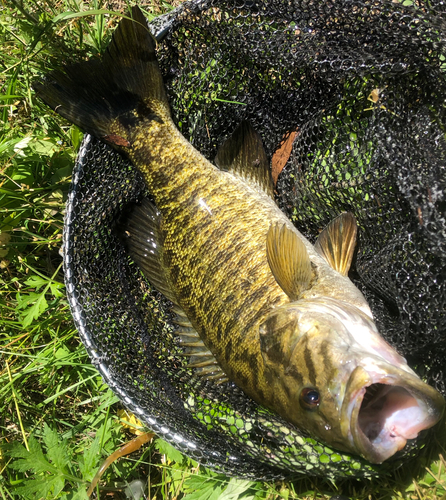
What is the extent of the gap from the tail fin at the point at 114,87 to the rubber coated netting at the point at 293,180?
0.59 feet

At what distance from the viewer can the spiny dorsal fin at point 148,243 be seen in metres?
2.79

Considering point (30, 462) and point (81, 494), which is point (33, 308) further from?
point (81, 494)

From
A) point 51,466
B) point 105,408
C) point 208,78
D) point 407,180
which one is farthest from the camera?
point 105,408

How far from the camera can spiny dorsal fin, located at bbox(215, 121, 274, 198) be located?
2.85 m

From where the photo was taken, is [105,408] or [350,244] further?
[105,408]

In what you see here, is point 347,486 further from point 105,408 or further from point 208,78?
point 208,78

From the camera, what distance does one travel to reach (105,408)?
10.3ft

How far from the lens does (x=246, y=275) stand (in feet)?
7.79

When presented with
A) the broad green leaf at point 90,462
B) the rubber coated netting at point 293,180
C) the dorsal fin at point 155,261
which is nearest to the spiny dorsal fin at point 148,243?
the dorsal fin at point 155,261

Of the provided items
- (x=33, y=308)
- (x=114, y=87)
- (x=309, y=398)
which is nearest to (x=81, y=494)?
(x=33, y=308)

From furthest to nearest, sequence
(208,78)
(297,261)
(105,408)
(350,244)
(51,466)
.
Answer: (105,408), (208,78), (51,466), (350,244), (297,261)

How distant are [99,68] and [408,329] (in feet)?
7.30

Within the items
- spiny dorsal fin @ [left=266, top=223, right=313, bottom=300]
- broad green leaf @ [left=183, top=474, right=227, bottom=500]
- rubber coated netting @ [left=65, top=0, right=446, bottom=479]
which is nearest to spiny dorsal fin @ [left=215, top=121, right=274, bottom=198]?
rubber coated netting @ [left=65, top=0, right=446, bottom=479]

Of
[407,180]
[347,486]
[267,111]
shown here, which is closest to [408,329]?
[407,180]
